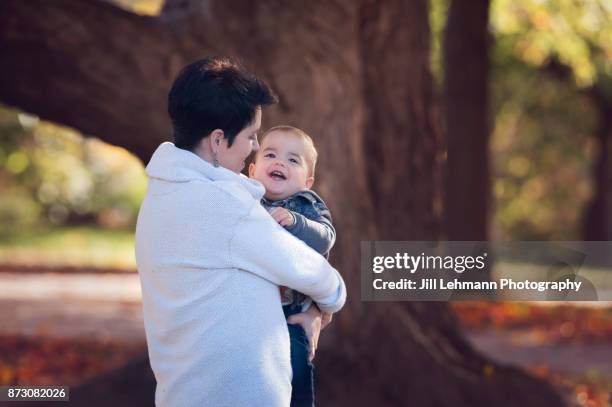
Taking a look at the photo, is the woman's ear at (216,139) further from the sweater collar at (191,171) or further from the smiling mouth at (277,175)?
the smiling mouth at (277,175)

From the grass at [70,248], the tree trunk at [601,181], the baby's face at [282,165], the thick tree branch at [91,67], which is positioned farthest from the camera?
the tree trunk at [601,181]

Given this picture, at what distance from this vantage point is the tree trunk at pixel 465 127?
13500 millimetres

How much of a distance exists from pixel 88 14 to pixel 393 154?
2.26 metres

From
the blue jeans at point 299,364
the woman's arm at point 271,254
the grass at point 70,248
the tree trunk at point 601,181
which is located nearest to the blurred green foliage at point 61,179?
the grass at point 70,248

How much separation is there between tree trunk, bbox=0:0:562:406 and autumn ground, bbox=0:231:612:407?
1.87 m

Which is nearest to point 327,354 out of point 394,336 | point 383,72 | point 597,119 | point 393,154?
point 394,336

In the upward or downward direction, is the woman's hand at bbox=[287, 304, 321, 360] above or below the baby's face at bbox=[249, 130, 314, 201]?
below

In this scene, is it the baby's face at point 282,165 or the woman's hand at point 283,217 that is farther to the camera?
the baby's face at point 282,165

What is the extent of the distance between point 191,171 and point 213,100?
227 mm

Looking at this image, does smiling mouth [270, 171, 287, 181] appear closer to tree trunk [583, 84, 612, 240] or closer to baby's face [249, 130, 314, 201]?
baby's face [249, 130, 314, 201]

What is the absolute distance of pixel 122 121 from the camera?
6.93m

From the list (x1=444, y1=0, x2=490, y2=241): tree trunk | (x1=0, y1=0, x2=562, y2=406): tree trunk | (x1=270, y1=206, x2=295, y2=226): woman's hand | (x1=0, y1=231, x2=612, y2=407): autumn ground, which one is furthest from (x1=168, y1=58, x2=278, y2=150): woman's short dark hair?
(x1=444, y1=0, x2=490, y2=241): tree trunk

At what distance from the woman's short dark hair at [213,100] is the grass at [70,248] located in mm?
15928

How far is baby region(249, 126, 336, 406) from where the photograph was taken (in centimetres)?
356
